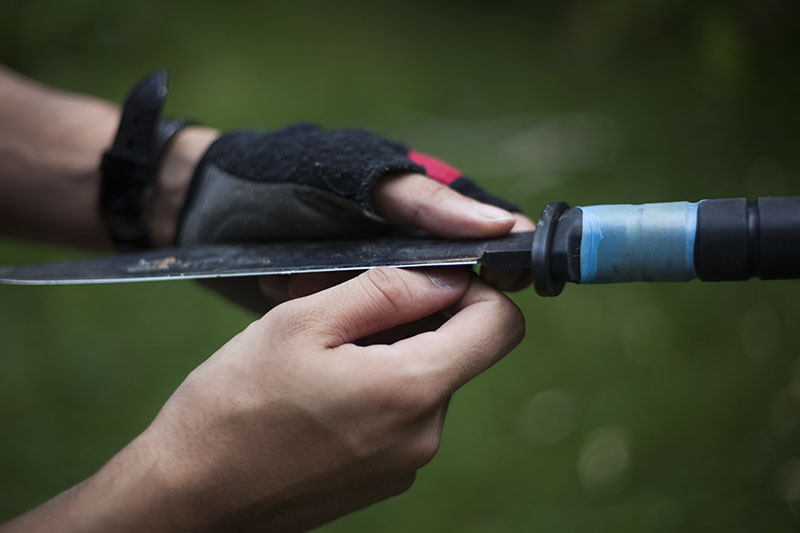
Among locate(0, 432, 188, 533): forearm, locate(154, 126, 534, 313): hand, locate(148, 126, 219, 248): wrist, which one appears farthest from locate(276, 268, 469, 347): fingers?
locate(148, 126, 219, 248): wrist

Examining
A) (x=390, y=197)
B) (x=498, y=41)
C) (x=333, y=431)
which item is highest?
(x=498, y=41)

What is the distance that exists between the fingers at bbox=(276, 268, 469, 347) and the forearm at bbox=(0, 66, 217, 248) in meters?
0.74

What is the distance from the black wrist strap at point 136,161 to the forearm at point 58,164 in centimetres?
3

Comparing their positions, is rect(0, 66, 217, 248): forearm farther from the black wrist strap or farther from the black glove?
the black glove

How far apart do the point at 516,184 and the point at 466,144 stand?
44 centimetres

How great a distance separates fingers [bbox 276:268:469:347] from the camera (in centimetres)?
93

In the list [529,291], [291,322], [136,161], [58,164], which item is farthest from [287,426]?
[529,291]

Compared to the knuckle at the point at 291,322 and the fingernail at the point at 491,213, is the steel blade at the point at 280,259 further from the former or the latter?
the knuckle at the point at 291,322

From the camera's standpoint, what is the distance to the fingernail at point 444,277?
1027mm

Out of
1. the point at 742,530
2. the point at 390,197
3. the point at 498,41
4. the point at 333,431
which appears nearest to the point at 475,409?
the point at 742,530

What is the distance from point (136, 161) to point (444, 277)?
80cm

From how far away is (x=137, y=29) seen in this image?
444 cm

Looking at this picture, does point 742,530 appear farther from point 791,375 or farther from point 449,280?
point 449,280

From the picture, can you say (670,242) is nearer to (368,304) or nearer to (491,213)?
(491,213)
